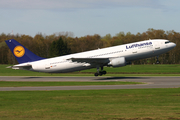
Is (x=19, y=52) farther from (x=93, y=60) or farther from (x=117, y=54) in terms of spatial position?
(x=117, y=54)

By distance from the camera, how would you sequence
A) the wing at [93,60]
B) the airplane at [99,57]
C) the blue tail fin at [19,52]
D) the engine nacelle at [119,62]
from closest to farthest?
the engine nacelle at [119,62] → the airplane at [99,57] → the wing at [93,60] → the blue tail fin at [19,52]

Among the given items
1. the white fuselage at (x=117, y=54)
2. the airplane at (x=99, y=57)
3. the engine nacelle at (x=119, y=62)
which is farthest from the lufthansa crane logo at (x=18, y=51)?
the engine nacelle at (x=119, y=62)

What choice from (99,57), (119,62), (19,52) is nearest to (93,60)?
(99,57)

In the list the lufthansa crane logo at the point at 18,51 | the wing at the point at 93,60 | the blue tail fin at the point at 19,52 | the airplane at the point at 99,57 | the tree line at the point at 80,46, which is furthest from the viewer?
the tree line at the point at 80,46

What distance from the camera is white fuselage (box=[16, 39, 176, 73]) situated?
135ft

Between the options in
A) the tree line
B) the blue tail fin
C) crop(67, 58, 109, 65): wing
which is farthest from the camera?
the tree line

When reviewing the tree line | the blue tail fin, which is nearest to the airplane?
the blue tail fin

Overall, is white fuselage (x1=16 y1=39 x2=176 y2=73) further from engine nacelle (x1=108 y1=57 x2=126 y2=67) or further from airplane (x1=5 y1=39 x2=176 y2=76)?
engine nacelle (x1=108 y1=57 x2=126 y2=67)

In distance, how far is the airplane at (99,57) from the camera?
135ft

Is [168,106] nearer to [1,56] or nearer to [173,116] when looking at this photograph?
[173,116]

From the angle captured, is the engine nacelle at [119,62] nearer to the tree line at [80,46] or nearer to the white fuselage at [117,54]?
the white fuselage at [117,54]

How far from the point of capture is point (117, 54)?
42.3 m

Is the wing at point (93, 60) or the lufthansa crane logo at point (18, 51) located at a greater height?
the lufthansa crane logo at point (18, 51)

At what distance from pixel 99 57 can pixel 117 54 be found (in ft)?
11.9
